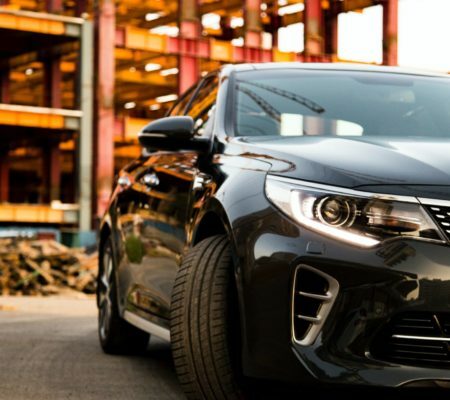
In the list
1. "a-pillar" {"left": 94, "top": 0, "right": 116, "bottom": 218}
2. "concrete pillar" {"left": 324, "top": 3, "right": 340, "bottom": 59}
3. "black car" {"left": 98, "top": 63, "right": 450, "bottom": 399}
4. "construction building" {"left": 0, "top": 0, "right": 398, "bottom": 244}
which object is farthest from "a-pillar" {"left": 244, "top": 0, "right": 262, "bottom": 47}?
"black car" {"left": 98, "top": 63, "right": 450, "bottom": 399}

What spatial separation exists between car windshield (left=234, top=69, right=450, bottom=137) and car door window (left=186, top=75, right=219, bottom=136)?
7.4 inches

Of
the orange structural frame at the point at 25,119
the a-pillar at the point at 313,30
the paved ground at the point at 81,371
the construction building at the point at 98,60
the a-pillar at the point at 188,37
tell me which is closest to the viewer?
the paved ground at the point at 81,371

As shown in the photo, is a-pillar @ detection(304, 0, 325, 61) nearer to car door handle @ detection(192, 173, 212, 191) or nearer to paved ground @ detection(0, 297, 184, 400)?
paved ground @ detection(0, 297, 184, 400)

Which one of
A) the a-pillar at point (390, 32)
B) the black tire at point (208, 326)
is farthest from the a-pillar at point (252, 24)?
the black tire at point (208, 326)

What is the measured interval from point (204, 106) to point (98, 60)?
121 ft

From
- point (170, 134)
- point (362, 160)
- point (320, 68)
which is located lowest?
point (362, 160)

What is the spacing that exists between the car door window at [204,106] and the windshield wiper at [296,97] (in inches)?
10.4

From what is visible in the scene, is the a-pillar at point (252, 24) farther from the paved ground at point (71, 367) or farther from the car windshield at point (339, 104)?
the car windshield at point (339, 104)

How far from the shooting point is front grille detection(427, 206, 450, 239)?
397cm

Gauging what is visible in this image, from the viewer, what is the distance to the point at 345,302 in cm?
398

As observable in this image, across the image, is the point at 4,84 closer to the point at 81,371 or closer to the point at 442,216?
the point at 81,371

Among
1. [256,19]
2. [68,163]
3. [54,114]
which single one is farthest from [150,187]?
[68,163]

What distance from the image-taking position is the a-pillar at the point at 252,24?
46219 mm

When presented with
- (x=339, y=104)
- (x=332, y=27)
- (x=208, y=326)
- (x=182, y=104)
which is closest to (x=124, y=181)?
(x=182, y=104)
